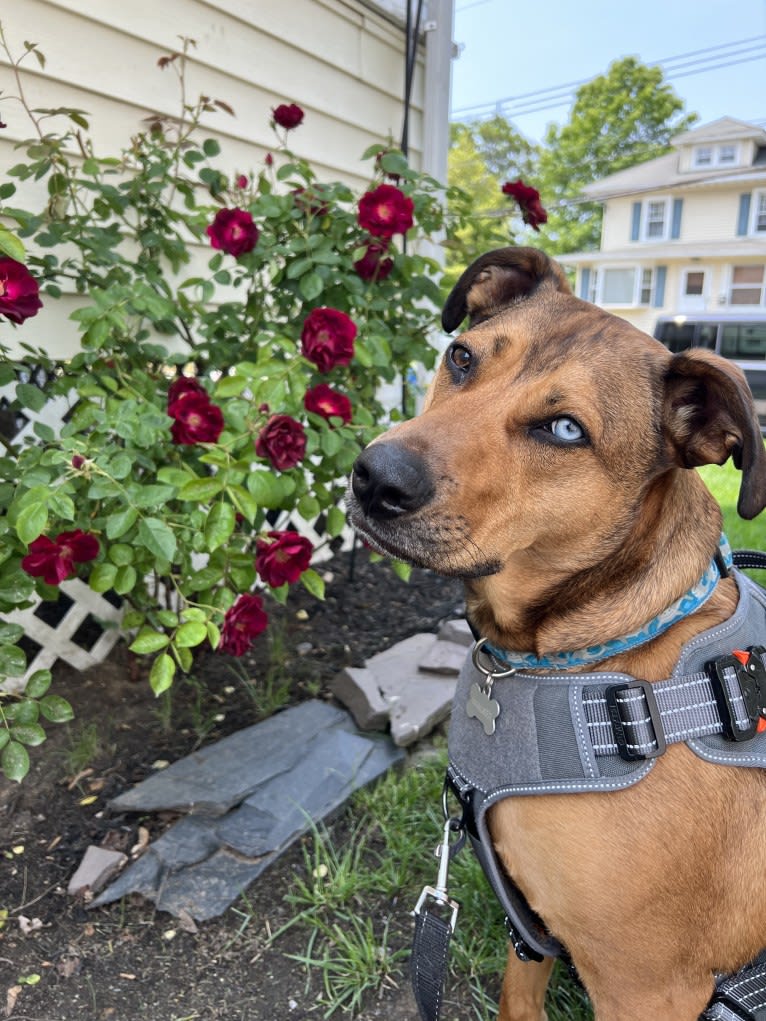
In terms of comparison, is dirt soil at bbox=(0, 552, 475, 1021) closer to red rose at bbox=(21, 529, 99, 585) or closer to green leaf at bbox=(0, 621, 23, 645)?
green leaf at bbox=(0, 621, 23, 645)

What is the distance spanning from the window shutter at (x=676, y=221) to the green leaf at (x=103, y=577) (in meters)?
29.3

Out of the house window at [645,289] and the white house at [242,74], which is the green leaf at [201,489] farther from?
the house window at [645,289]

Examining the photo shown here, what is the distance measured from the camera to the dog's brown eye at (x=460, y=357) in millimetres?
1885

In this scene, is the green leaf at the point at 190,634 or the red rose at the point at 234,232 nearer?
the green leaf at the point at 190,634

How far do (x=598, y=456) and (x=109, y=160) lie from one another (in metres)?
2.26

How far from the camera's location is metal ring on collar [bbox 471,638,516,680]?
1.70 metres

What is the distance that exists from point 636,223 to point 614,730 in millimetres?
30420

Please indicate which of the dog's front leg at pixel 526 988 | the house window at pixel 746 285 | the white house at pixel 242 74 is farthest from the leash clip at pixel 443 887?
the house window at pixel 746 285

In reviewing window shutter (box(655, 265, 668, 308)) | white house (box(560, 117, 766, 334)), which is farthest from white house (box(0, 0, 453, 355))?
window shutter (box(655, 265, 668, 308))

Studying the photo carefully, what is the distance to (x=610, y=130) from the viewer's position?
36406mm

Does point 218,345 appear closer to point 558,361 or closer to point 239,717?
point 239,717

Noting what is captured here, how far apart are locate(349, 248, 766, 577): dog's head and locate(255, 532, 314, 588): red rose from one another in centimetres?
76

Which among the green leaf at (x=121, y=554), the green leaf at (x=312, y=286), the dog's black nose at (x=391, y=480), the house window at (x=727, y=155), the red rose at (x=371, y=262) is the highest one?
the house window at (x=727, y=155)

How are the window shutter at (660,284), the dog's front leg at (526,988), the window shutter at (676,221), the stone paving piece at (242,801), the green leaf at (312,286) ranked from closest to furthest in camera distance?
the dog's front leg at (526,988) < the stone paving piece at (242,801) < the green leaf at (312,286) < the window shutter at (676,221) < the window shutter at (660,284)
